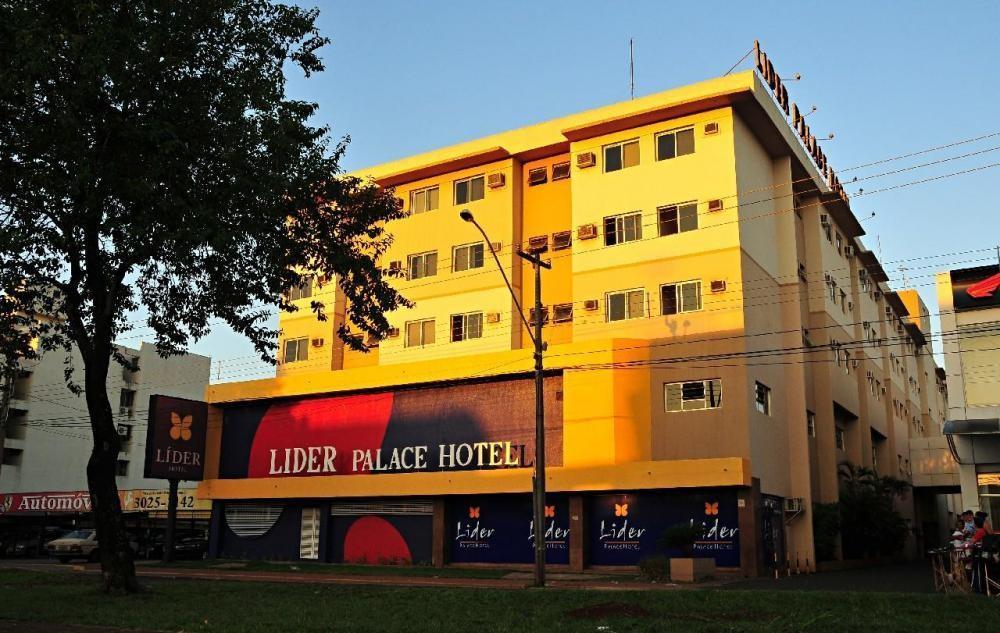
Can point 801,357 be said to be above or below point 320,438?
above

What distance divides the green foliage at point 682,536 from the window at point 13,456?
60.2m

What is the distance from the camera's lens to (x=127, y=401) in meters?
83.5

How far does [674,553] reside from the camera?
112 ft

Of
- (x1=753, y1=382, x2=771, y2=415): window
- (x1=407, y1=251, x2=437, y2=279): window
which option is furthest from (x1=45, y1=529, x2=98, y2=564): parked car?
(x1=753, y1=382, x2=771, y2=415): window

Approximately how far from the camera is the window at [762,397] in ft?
120

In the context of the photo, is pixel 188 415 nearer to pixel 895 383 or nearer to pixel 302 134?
pixel 302 134

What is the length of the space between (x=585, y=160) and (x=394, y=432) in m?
14.6

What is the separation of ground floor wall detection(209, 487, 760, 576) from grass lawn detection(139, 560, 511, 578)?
1.48 meters

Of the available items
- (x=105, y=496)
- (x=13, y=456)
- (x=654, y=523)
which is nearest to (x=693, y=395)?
(x=654, y=523)

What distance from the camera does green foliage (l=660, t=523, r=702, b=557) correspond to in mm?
32156

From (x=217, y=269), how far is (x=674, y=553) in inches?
780

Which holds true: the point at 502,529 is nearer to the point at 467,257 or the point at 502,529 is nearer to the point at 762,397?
the point at 762,397

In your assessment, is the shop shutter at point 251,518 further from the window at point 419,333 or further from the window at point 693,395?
the window at point 693,395

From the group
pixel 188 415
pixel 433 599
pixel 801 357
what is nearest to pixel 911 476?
pixel 801 357
